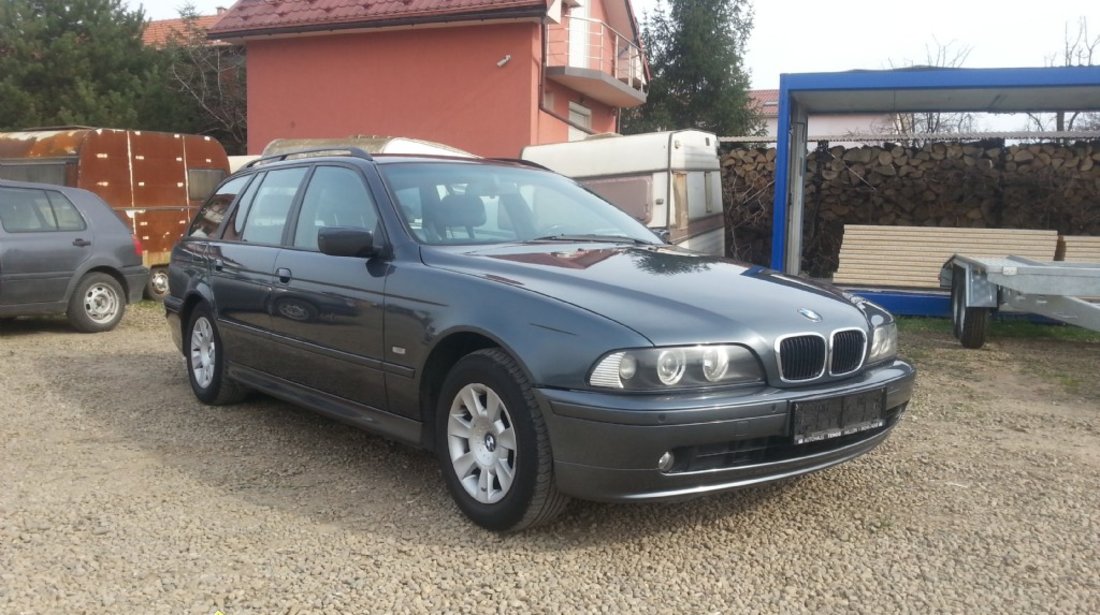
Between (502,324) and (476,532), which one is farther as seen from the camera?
(476,532)

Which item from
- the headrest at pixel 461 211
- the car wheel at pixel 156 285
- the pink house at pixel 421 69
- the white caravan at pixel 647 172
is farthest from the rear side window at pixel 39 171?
the headrest at pixel 461 211

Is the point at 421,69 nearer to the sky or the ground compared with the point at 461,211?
nearer to the sky

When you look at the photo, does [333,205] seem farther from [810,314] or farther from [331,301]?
[810,314]

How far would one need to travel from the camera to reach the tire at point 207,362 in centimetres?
582

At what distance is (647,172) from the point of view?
11.1 m

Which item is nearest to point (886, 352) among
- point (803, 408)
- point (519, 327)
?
point (803, 408)

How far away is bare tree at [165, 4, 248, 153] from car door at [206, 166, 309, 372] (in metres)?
20.9

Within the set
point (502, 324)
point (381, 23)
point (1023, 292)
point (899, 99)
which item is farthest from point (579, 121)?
point (502, 324)

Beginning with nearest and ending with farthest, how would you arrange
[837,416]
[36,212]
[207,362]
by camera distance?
[837,416] → [207,362] → [36,212]

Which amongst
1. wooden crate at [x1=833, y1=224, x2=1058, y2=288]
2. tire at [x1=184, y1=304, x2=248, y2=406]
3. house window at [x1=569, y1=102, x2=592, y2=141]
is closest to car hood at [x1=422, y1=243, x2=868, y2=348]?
tire at [x1=184, y1=304, x2=248, y2=406]

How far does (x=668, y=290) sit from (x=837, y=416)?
2.71ft

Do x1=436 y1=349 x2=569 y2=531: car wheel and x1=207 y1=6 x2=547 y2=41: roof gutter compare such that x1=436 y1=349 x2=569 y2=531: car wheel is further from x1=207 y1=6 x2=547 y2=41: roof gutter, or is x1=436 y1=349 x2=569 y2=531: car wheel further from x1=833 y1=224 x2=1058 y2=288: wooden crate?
x1=207 y1=6 x2=547 y2=41: roof gutter

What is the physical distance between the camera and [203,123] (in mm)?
25859

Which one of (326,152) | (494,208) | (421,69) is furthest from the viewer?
(421,69)
